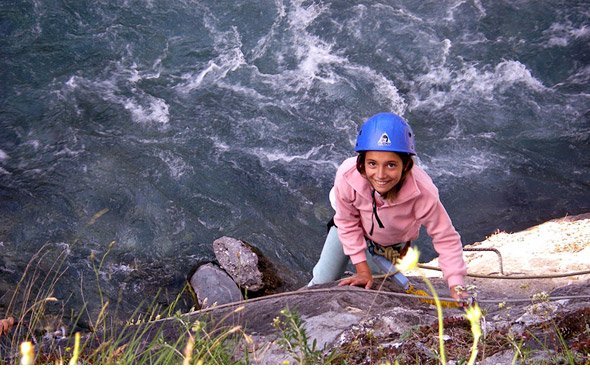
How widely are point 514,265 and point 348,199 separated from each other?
277cm

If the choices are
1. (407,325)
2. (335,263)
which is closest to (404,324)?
(407,325)

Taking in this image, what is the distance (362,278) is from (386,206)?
22.9 inches

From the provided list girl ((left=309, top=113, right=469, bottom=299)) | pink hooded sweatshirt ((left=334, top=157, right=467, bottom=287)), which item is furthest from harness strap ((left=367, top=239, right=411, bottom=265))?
pink hooded sweatshirt ((left=334, top=157, right=467, bottom=287))

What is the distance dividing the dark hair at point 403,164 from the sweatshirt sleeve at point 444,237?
17 centimetres

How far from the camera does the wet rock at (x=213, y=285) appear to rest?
21.4 feet

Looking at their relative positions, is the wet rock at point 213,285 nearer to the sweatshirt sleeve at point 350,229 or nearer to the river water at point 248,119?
the river water at point 248,119

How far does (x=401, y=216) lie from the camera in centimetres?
340

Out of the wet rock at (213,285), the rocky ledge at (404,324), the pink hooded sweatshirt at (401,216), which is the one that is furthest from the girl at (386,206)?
the wet rock at (213,285)

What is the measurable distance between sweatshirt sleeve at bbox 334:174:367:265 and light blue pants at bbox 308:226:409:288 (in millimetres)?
242

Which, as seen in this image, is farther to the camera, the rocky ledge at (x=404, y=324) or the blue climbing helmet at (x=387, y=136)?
the blue climbing helmet at (x=387, y=136)

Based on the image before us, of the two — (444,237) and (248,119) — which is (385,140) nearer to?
(444,237)

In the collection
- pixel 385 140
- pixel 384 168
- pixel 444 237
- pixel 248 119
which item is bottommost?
pixel 444 237

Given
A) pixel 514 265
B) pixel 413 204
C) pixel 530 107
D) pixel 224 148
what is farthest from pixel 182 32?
pixel 413 204

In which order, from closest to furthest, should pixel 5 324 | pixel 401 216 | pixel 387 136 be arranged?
1. pixel 387 136
2. pixel 5 324
3. pixel 401 216
